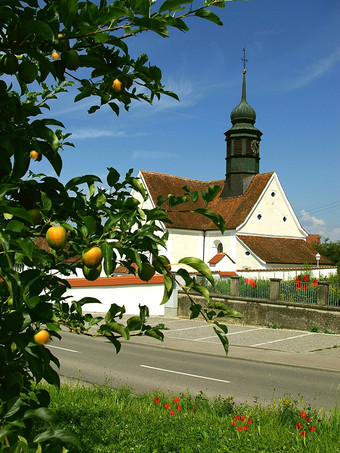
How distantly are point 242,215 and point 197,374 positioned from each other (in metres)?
27.7

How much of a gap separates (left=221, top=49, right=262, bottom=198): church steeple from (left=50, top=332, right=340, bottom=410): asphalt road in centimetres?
2713

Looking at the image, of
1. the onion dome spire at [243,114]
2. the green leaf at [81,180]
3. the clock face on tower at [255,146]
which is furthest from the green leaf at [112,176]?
the onion dome spire at [243,114]

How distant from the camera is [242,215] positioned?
127 feet

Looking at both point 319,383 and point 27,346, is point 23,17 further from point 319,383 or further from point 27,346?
point 319,383

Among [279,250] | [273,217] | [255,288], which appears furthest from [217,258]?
[255,288]

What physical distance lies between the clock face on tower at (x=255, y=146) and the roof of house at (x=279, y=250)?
24.4 ft

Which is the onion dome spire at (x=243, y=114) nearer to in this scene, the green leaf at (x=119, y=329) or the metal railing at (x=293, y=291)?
the metal railing at (x=293, y=291)

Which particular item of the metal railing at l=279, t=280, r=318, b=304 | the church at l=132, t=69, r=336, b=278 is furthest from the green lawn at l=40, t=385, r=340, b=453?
the church at l=132, t=69, r=336, b=278

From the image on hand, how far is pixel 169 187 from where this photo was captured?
4191 centimetres

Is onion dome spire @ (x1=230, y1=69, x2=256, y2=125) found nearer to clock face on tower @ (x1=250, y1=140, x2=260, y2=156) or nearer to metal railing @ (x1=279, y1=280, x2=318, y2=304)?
clock face on tower @ (x1=250, y1=140, x2=260, y2=156)

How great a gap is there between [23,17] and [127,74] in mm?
567

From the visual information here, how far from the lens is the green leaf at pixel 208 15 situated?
6.07 feet

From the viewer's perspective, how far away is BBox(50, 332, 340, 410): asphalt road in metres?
9.89

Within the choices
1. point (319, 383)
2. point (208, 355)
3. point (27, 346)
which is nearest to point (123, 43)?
point (27, 346)
